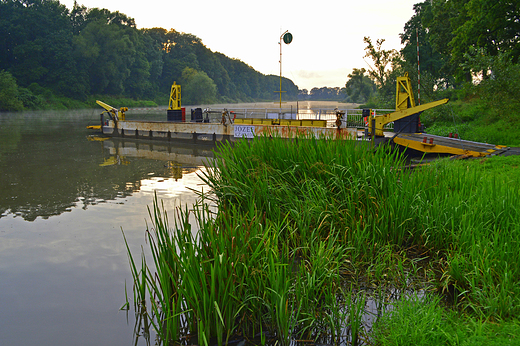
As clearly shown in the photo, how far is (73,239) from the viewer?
7602 millimetres

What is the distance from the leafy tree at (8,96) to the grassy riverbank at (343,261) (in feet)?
224

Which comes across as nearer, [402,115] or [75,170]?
[75,170]

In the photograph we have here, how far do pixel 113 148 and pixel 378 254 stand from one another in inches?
821

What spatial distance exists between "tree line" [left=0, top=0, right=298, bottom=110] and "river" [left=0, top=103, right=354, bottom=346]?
194 ft

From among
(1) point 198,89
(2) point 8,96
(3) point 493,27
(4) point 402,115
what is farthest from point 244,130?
(1) point 198,89

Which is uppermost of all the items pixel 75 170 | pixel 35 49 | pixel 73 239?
pixel 35 49

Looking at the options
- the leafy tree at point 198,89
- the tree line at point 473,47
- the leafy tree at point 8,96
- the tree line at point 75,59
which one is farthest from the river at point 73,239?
the leafy tree at point 198,89

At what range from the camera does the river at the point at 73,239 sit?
4727 millimetres

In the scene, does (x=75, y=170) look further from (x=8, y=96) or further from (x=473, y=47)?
(x=8, y=96)

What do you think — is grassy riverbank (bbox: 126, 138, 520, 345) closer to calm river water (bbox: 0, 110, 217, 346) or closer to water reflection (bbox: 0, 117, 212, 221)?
calm river water (bbox: 0, 110, 217, 346)

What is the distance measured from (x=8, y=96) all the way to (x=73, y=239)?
67.1 metres

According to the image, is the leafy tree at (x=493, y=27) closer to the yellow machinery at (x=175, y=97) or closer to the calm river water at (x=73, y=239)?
the calm river water at (x=73, y=239)

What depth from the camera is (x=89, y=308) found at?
16.6 ft

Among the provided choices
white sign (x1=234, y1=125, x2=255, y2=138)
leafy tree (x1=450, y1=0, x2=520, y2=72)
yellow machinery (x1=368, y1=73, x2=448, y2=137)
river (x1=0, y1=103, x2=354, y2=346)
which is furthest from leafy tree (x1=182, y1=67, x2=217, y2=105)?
yellow machinery (x1=368, y1=73, x2=448, y2=137)
